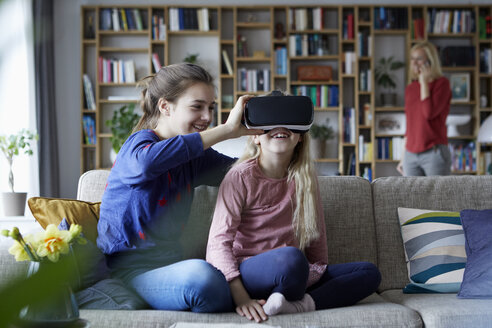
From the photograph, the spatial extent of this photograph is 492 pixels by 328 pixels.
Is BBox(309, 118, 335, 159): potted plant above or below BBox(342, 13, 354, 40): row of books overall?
below

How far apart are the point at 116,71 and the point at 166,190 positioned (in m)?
3.59

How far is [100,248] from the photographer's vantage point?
4.72 ft

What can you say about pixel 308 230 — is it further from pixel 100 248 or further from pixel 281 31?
pixel 281 31

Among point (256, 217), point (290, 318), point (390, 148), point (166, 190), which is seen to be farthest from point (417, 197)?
point (390, 148)

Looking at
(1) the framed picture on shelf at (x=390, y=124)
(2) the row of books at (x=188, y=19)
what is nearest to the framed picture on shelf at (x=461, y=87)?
(1) the framed picture on shelf at (x=390, y=124)

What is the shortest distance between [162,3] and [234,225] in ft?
12.6

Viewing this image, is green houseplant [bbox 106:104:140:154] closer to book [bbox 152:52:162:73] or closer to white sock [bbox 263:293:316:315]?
book [bbox 152:52:162:73]

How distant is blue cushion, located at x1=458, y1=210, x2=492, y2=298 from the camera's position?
1426 millimetres

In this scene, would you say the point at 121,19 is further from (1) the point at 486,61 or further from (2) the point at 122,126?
(1) the point at 486,61

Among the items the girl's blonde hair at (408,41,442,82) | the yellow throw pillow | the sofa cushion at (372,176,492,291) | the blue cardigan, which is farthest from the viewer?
the girl's blonde hair at (408,41,442,82)

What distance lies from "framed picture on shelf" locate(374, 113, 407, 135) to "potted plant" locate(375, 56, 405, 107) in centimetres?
13

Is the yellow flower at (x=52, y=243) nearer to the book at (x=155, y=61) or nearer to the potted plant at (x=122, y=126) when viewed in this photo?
the potted plant at (x=122, y=126)

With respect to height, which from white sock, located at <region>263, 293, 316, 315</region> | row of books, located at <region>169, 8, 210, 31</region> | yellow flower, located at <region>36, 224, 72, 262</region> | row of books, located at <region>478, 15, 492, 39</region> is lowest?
white sock, located at <region>263, 293, 316, 315</region>

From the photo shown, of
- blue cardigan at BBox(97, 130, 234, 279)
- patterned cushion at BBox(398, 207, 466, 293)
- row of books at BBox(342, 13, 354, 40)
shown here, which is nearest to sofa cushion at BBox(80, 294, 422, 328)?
blue cardigan at BBox(97, 130, 234, 279)
